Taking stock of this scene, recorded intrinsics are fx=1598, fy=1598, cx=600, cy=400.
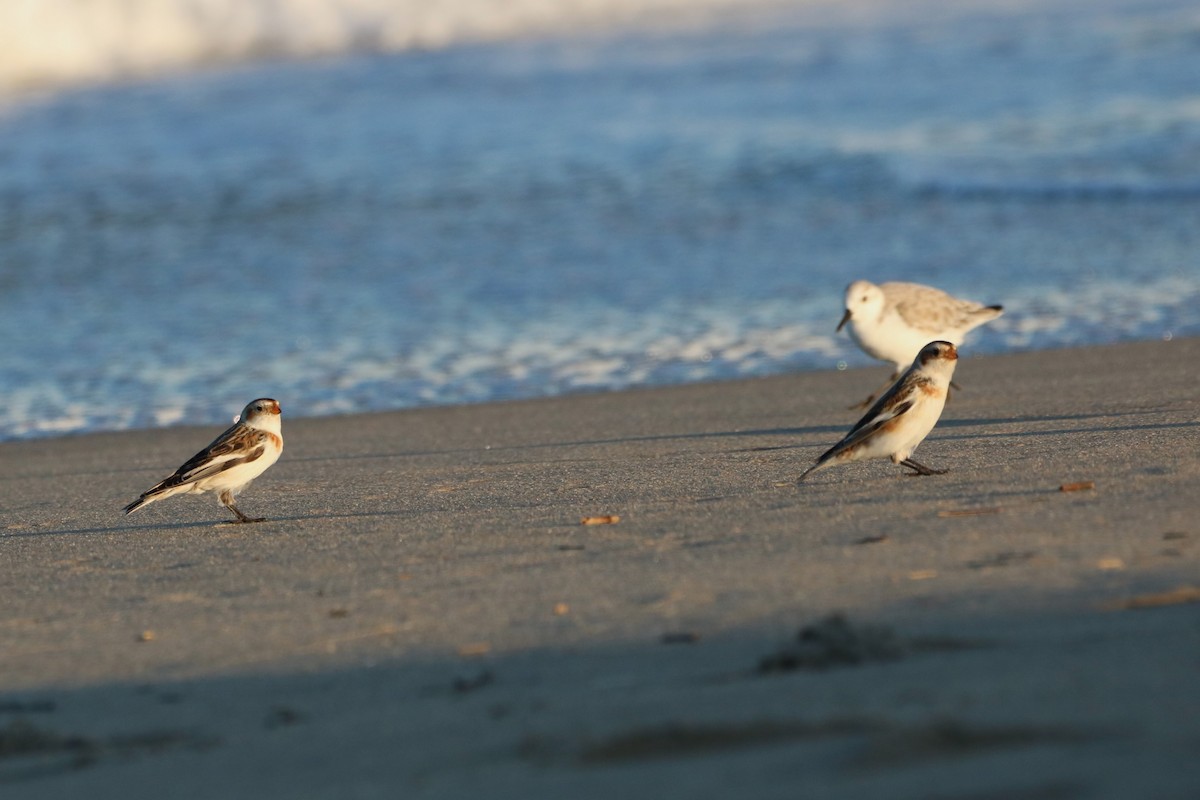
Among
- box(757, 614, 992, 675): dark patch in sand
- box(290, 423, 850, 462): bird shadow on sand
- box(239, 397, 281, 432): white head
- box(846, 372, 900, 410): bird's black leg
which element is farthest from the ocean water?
box(757, 614, 992, 675): dark patch in sand

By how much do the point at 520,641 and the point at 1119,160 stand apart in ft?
44.4

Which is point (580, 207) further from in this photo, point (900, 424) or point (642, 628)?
point (642, 628)

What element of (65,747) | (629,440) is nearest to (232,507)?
(629,440)

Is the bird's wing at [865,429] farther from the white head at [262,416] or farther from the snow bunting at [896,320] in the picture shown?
the snow bunting at [896,320]

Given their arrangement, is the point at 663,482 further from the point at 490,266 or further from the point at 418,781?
the point at 490,266

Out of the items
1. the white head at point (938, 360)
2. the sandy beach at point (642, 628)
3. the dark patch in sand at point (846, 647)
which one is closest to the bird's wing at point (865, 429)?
the sandy beach at point (642, 628)

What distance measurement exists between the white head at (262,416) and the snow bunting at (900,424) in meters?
2.25

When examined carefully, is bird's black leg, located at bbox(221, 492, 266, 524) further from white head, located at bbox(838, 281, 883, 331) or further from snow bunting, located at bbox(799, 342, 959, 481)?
white head, located at bbox(838, 281, 883, 331)

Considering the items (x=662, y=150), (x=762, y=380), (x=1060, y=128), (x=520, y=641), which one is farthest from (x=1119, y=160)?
(x=520, y=641)

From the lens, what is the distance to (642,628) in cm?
427

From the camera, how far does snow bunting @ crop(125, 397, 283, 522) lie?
21.2ft

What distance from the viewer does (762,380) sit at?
9.98m

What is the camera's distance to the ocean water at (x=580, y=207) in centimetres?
1112

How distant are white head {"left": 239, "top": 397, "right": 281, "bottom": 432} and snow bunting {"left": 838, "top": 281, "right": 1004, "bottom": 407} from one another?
3.49 meters
